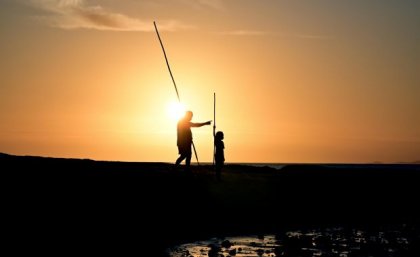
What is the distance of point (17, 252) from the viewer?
14.3 meters

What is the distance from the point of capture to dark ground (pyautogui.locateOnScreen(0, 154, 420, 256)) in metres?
16.4

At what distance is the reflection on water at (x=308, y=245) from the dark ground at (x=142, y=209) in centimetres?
114

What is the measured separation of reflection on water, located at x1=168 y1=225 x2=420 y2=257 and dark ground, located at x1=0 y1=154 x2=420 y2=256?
1.14 metres

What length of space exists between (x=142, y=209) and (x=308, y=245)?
588 centimetres

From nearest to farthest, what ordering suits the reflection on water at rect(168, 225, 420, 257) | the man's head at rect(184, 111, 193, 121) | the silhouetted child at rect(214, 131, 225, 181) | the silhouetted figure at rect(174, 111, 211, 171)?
the reflection on water at rect(168, 225, 420, 257), the silhouetted figure at rect(174, 111, 211, 171), the man's head at rect(184, 111, 193, 121), the silhouetted child at rect(214, 131, 225, 181)

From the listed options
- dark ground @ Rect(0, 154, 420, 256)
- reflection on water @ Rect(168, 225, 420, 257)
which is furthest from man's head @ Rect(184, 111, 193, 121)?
reflection on water @ Rect(168, 225, 420, 257)

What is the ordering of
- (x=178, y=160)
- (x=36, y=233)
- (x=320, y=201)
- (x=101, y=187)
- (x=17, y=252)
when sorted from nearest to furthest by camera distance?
(x=17, y=252), (x=36, y=233), (x=101, y=187), (x=178, y=160), (x=320, y=201)

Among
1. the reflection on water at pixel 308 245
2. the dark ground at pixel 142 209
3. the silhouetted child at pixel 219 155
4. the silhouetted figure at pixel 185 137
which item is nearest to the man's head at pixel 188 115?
the silhouetted figure at pixel 185 137

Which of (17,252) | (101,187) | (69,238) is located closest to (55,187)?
(101,187)

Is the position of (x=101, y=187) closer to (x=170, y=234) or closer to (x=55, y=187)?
(x=55, y=187)

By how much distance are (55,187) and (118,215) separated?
2.36m

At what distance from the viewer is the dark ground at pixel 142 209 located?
1638 centimetres

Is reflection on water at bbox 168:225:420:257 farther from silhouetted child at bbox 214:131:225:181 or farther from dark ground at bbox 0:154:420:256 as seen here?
silhouetted child at bbox 214:131:225:181

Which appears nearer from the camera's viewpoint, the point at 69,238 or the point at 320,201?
the point at 69,238
